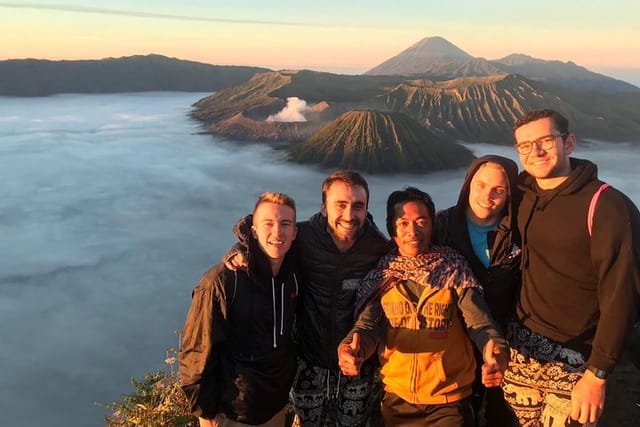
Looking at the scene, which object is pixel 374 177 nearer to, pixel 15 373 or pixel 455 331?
pixel 15 373

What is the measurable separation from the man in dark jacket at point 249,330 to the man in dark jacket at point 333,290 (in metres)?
0.13

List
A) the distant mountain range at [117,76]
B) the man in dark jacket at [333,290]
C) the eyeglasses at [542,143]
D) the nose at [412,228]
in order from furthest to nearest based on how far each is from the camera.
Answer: the distant mountain range at [117,76]
the man in dark jacket at [333,290]
the nose at [412,228]
the eyeglasses at [542,143]

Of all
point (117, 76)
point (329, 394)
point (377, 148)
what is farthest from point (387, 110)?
point (117, 76)

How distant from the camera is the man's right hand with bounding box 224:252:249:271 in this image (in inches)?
104

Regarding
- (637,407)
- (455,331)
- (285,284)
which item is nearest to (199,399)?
(285,284)

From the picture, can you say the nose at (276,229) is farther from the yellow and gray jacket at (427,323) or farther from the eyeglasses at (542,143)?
the eyeglasses at (542,143)

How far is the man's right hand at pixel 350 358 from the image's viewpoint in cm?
228

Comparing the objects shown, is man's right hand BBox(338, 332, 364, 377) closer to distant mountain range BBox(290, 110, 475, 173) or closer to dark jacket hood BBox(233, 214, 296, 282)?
dark jacket hood BBox(233, 214, 296, 282)

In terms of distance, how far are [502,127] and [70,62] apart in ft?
304

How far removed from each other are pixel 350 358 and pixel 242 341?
70cm

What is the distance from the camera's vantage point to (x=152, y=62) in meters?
128

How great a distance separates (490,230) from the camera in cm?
277

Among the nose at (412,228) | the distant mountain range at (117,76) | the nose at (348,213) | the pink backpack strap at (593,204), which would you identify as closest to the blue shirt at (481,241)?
the nose at (412,228)

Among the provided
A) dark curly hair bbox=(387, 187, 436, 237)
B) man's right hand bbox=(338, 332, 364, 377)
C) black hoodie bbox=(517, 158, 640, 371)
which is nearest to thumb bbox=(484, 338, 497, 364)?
black hoodie bbox=(517, 158, 640, 371)
